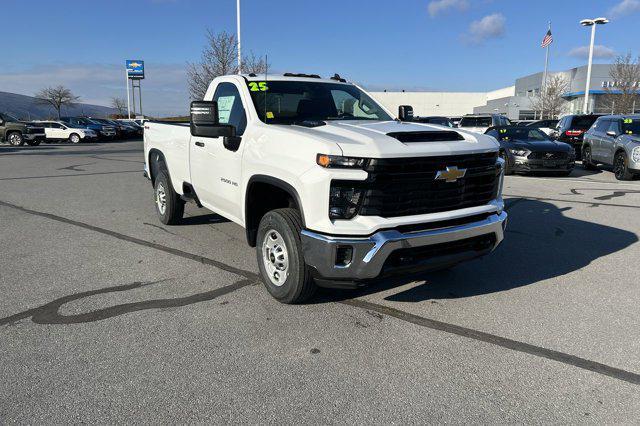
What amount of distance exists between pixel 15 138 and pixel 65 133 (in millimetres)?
5487

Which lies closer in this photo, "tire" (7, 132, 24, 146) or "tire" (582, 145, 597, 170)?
"tire" (582, 145, 597, 170)

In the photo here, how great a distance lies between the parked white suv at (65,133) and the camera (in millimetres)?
33656

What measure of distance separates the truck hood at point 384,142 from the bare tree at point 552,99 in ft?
180

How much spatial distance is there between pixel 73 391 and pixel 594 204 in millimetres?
8921

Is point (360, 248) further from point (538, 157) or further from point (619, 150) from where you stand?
point (619, 150)

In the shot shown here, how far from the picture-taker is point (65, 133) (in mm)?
33906

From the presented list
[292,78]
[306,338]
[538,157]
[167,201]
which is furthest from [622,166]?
[306,338]

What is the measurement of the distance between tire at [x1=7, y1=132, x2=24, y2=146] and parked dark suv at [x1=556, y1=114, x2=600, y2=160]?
93.6 feet

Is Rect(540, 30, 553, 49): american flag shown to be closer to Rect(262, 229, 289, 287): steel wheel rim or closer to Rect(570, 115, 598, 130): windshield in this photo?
Rect(570, 115, 598, 130): windshield

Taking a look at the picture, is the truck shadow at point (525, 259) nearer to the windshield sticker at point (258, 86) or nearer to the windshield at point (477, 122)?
the windshield sticker at point (258, 86)

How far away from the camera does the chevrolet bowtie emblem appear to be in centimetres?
371

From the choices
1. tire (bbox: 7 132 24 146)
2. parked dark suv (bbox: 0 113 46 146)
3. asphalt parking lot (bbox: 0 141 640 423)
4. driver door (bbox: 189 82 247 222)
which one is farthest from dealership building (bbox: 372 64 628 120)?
asphalt parking lot (bbox: 0 141 640 423)

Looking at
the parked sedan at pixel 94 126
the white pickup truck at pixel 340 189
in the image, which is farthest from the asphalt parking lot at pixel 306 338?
the parked sedan at pixel 94 126

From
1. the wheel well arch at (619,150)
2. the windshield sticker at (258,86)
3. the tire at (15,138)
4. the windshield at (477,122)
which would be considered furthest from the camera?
the tire at (15,138)
